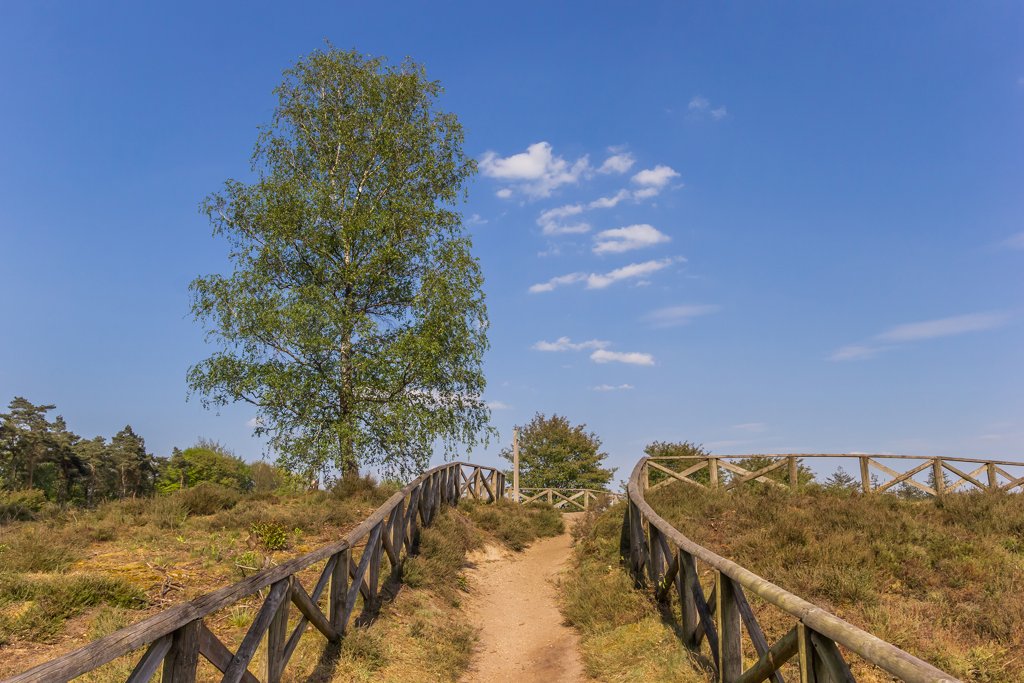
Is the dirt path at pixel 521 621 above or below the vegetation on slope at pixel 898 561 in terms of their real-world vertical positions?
below

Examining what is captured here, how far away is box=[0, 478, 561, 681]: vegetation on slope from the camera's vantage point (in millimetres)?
6871

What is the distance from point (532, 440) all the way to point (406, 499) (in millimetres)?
37675

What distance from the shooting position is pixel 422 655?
7434 mm

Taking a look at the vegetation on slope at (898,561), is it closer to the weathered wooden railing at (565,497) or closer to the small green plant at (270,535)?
the small green plant at (270,535)

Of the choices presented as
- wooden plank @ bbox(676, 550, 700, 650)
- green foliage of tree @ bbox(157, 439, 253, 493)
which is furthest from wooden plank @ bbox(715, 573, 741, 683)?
green foliage of tree @ bbox(157, 439, 253, 493)

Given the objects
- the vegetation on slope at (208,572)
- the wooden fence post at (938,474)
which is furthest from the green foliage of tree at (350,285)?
the wooden fence post at (938,474)

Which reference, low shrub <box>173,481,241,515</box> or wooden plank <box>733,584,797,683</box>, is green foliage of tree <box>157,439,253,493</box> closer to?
low shrub <box>173,481,241,515</box>

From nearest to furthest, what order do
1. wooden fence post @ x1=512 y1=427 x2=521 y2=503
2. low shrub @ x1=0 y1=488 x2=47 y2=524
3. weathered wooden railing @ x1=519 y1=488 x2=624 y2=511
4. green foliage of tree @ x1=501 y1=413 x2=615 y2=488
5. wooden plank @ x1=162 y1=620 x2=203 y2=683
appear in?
wooden plank @ x1=162 y1=620 x2=203 y2=683, low shrub @ x1=0 y1=488 x2=47 y2=524, weathered wooden railing @ x1=519 y1=488 x2=624 y2=511, wooden fence post @ x1=512 y1=427 x2=521 y2=503, green foliage of tree @ x1=501 y1=413 x2=615 y2=488

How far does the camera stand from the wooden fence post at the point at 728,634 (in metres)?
5.57

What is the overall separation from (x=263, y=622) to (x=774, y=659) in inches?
161

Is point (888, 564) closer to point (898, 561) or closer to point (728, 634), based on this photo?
point (898, 561)

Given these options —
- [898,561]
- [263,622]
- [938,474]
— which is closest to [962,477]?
[938,474]

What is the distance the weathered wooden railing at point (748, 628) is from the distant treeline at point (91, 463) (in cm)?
2243

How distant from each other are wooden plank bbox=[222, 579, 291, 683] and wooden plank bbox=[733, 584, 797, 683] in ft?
13.2
